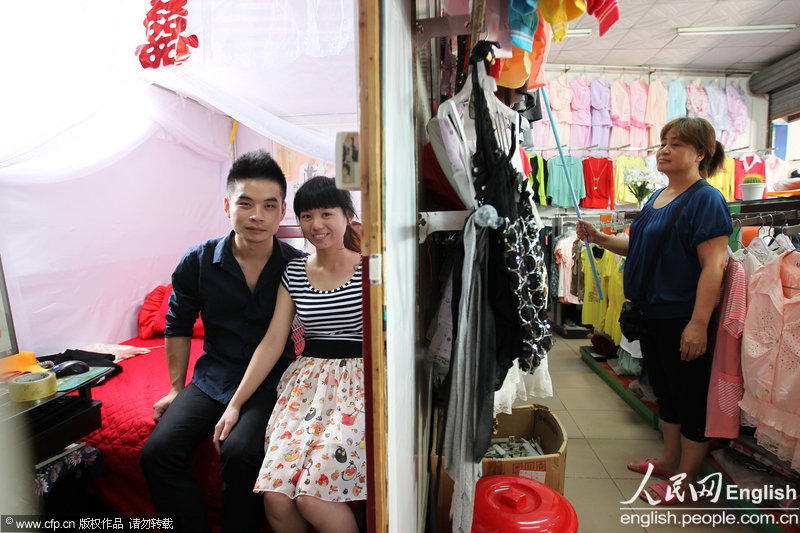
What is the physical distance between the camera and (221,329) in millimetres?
1688

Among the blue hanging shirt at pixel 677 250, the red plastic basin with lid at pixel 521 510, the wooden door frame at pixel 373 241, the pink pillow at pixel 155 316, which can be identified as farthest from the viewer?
the pink pillow at pixel 155 316

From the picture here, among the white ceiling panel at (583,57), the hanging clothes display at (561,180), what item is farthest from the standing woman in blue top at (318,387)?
the white ceiling panel at (583,57)

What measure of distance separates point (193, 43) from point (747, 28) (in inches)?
231

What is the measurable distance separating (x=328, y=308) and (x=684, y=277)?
1559 millimetres

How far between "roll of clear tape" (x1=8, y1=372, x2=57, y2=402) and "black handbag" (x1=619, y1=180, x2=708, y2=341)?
238cm

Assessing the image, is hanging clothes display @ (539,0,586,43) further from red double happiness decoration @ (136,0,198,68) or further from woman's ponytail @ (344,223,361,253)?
red double happiness decoration @ (136,0,198,68)

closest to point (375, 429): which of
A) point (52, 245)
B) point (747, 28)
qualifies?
point (52, 245)

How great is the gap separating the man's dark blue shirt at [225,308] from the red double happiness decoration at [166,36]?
2.86ft

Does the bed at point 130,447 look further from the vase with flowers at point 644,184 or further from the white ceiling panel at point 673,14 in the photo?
the white ceiling panel at point 673,14

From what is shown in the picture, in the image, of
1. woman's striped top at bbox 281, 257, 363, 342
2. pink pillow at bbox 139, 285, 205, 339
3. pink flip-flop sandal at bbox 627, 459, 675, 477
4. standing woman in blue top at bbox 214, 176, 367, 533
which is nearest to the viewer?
standing woman in blue top at bbox 214, 176, 367, 533

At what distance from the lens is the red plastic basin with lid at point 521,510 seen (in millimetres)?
1343

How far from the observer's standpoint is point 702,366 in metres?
1.86

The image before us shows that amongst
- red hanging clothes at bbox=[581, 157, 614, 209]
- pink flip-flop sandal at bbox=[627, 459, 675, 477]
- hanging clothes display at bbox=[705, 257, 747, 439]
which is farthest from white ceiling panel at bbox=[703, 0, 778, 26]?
pink flip-flop sandal at bbox=[627, 459, 675, 477]

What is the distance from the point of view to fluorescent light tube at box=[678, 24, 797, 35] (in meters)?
4.62
